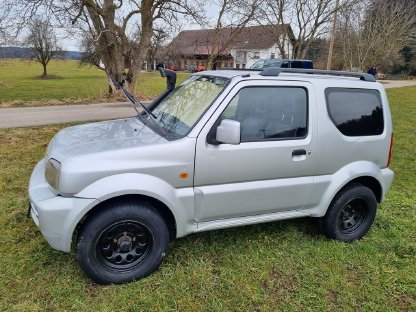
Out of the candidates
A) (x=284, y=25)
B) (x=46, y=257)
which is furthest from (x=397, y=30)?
(x=46, y=257)

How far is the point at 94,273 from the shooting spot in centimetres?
284

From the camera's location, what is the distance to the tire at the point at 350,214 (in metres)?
3.64

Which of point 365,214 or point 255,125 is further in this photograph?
point 365,214

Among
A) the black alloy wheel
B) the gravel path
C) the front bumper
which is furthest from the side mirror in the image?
the gravel path

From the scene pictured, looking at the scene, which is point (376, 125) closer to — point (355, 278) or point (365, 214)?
point (365, 214)

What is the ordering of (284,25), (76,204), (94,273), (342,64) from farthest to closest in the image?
(342,64) → (284,25) → (94,273) → (76,204)

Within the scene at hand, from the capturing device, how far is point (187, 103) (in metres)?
3.47

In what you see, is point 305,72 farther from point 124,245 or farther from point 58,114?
point 58,114

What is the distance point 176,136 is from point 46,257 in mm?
1705

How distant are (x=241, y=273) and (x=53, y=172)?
6.08 feet

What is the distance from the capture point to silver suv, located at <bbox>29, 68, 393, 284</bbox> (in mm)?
2746

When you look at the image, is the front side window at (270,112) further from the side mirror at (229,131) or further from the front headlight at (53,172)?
the front headlight at (53,172)

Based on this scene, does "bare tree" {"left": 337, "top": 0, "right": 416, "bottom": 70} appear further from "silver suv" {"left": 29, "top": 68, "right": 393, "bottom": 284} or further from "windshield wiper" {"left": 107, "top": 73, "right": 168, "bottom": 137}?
"windshield wiper" {"left": 107, "top": 73, "right": 168, "bottom": 137}

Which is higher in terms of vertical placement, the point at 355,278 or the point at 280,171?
the point at 280,171
